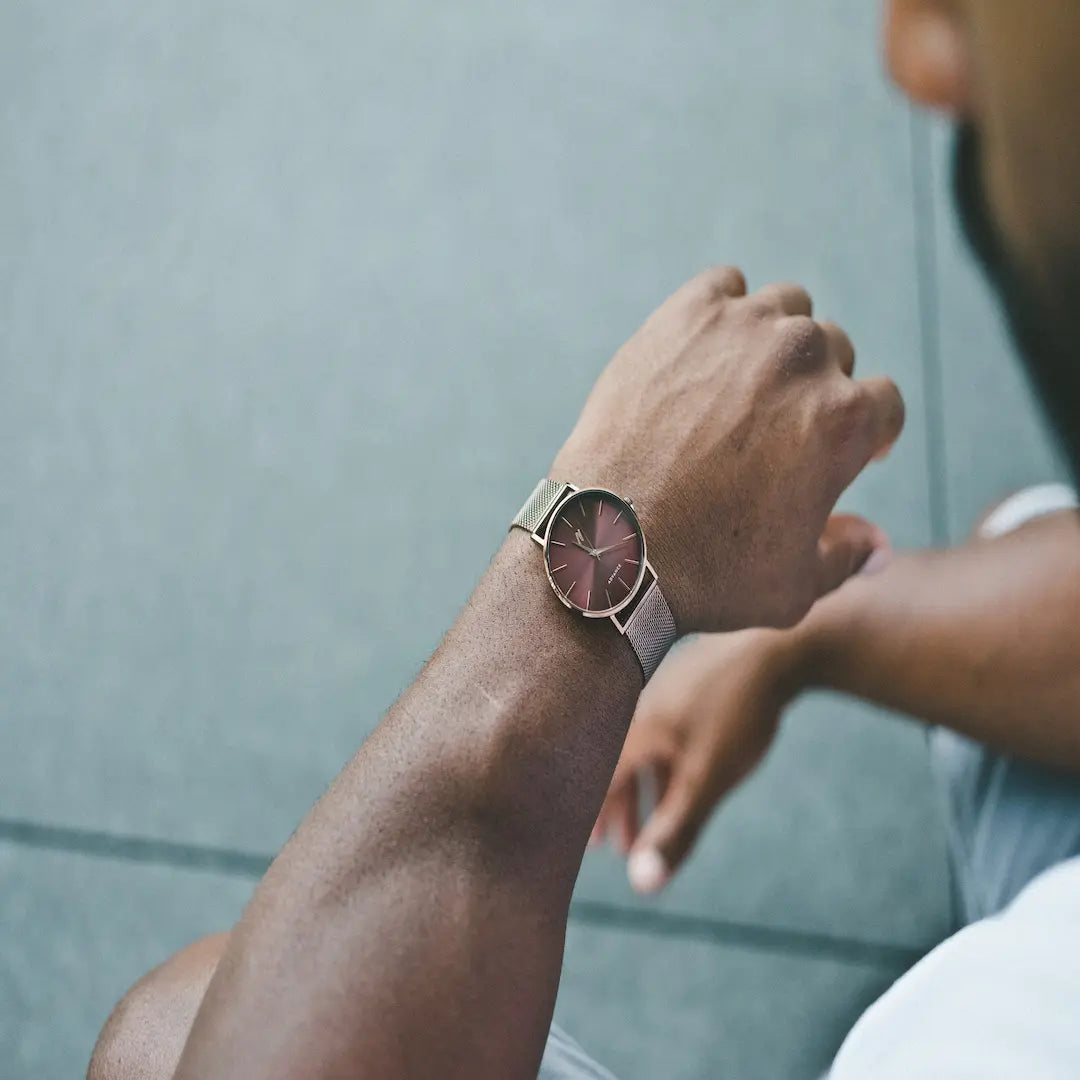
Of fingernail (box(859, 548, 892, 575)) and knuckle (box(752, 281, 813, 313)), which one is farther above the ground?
knuckle (box(752, 281, 813, 313))

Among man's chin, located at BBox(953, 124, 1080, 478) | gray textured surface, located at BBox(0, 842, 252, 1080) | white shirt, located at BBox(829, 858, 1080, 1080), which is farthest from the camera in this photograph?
gray textured surface, located at BBox(0, 842, 252, 1080)

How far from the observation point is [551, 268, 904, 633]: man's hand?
2.62 ft

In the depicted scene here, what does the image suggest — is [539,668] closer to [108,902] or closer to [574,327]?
[108,902]

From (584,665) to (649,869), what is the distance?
1.53 feet

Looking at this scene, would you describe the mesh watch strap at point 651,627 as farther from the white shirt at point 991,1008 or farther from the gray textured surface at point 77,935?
the gray textured surface at point 77,935

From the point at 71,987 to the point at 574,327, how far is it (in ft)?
3.70

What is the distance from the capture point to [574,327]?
1.62m

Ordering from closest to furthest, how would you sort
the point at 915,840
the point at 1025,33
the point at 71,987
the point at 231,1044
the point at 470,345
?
the point at 1025,33 < the point at 231,1044 < the point at 71,987 < the point at 915,840 < the point at 470,345

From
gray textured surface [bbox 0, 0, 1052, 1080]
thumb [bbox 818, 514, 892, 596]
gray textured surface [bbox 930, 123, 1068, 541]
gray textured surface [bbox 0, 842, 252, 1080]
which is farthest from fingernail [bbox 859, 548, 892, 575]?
gray textured surface [bbox 0, 842, 252, 1080]

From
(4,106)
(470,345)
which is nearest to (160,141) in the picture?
(4,106)

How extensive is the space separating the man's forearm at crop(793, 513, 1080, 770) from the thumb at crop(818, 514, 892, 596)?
0.42 feet

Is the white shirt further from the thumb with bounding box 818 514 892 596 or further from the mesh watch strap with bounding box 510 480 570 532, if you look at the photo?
the mesh watch strap with bounding box 510 480 570 532

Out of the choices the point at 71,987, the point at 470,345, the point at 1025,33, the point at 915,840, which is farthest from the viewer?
the point at 470,345

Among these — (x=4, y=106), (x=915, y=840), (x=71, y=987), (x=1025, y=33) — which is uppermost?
(x=1025, y=33)
